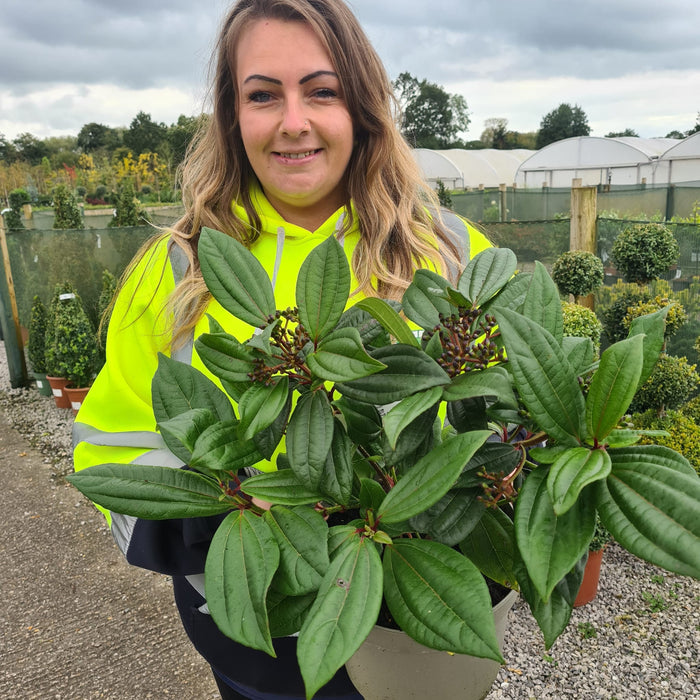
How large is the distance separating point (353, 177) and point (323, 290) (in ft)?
3.80

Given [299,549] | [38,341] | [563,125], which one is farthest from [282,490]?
[563,125]

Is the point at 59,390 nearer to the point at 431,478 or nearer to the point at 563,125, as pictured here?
the point at 431,478

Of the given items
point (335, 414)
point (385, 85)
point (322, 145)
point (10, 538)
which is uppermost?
point (385, 85)

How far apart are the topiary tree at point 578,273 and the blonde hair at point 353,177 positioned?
255cm

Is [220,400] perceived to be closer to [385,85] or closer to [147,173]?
[385,85]

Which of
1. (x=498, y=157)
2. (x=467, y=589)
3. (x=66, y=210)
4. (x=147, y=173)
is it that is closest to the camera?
(x=467, y=589)

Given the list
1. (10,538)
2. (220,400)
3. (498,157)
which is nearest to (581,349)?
(220,400)

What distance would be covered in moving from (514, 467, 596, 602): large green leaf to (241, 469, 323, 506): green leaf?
0.61 ft

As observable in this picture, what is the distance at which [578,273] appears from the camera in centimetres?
401

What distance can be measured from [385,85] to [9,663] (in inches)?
123

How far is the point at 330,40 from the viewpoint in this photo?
4.71 feet

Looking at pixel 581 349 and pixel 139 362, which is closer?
pixel 581 349

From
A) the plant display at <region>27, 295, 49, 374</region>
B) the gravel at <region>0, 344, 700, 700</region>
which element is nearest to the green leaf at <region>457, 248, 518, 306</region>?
the gravel at <region>0, 344, 700, 700</region>

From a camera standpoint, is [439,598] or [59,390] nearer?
[439,598]
